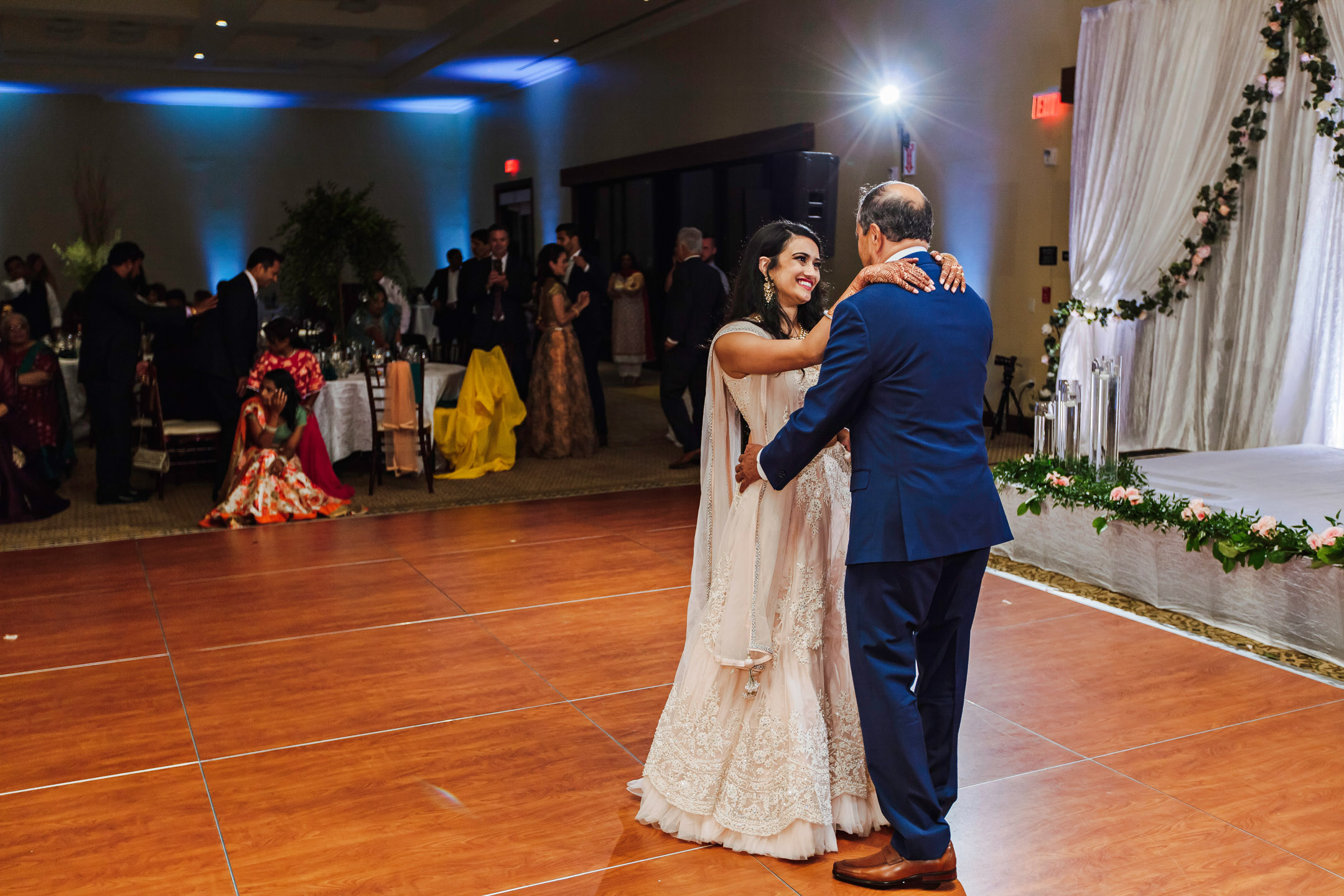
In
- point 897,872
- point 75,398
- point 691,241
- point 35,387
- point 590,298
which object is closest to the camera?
point 897,872

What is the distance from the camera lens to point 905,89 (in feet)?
32.9

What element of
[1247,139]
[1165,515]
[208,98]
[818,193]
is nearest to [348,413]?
[818,193]

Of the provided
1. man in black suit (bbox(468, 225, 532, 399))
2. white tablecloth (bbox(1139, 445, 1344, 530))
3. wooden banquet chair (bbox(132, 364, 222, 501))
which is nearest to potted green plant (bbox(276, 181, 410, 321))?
man in black suit (bbox(468, 225, 532, 399))

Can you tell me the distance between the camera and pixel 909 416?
2490 mm

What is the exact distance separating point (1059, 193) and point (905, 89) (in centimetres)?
204

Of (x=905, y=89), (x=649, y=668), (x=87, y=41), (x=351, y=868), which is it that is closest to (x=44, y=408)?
(x=649, y=668)

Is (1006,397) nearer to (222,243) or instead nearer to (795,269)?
(795,269)

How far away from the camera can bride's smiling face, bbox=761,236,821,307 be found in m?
2.84

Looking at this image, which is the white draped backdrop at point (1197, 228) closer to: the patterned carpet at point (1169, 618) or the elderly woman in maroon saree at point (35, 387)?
the patterned carpet at point (1169, 618)

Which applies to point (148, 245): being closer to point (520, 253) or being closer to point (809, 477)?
point (520, 253)

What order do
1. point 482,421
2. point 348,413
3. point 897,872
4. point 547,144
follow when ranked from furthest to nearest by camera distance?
point 547,144 → point 482,421 → point 348,413 → point 897,872

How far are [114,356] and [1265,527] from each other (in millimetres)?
6607

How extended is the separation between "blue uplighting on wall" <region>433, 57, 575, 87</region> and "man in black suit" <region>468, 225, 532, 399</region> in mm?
7461

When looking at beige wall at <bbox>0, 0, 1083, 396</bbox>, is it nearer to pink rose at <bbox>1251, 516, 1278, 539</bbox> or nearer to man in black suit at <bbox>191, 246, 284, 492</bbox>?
pink rose at <bbox>1251, 516, 1278, 539</bbox>
